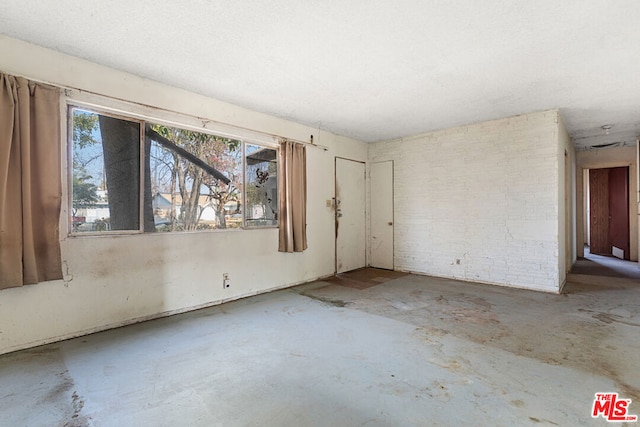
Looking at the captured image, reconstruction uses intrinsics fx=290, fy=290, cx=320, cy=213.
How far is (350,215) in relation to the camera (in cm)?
589

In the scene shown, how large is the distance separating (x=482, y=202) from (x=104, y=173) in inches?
208

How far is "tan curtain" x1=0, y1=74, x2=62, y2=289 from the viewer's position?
7.69 feet

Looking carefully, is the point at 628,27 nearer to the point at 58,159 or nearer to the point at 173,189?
the point at 173,189

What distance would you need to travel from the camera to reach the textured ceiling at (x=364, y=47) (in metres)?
2.08

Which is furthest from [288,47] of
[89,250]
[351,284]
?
[351,284]

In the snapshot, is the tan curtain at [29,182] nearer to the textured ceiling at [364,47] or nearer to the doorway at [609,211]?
the textured ceiling at [364,47]

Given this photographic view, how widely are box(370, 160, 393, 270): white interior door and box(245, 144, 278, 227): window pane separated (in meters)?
2.51

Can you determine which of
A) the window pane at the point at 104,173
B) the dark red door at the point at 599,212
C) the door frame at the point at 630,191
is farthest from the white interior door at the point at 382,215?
the dark red door at the point at 599,212

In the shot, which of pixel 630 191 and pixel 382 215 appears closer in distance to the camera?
pixel 382 215

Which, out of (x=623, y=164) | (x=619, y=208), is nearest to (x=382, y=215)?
(x=623, y=164)

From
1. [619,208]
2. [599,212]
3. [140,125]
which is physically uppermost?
[140,125]

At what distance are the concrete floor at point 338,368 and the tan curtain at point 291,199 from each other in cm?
118

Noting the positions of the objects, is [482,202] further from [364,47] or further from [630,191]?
[630,191]

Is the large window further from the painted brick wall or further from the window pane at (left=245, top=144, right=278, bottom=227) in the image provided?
the painted brick wall
